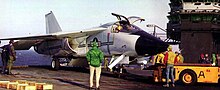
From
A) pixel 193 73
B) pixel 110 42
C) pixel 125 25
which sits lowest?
pixel 193 73

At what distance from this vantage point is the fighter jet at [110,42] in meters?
19.1

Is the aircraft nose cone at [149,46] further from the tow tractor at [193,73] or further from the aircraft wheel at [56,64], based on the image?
the aircraft wheel at [56,64]

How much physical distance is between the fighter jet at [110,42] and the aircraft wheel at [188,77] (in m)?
1.76

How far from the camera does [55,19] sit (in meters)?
31.2

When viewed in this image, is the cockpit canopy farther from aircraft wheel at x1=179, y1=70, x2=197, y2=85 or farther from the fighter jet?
aircraft wheel at x1=179, y1=70, x2=197, y2=85

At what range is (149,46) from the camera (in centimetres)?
1873

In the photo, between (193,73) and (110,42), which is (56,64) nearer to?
(110,42)

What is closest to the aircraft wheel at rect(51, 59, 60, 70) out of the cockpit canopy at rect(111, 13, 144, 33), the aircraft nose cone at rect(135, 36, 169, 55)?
the cockpit canopy at rect(111, 13, 144, 33)

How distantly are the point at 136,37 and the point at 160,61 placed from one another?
1.77 m

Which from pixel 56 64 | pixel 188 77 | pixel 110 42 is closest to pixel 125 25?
pixel 110 42

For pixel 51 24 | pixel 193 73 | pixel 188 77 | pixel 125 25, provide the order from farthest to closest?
1. pixel 51 24
2. pixel 125 25
3. pixel 188 77
4. pixel 193 73

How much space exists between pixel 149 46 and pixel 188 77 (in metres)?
2.56

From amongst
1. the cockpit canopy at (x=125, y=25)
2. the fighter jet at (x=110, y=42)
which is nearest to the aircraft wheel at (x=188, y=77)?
the fighter jet at (x=110, y=42)

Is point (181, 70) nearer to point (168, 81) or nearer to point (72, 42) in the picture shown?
point (168, 81)
